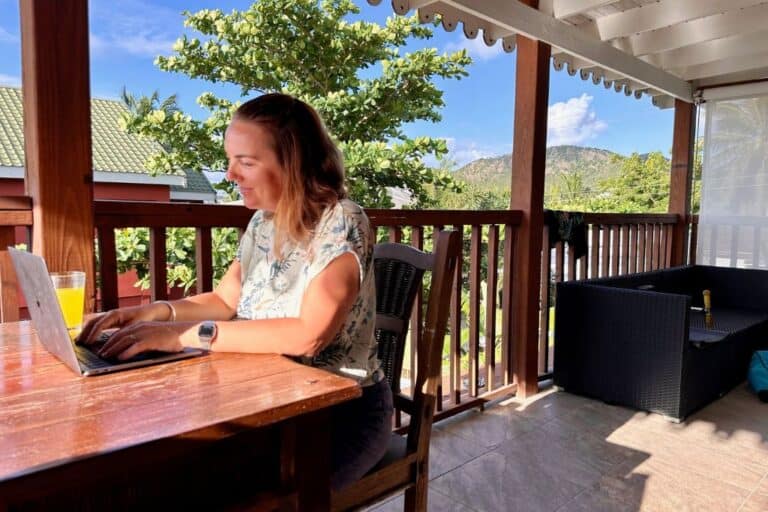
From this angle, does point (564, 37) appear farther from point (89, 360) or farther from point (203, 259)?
point (89, 360)

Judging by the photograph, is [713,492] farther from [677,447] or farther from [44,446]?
[44,446]

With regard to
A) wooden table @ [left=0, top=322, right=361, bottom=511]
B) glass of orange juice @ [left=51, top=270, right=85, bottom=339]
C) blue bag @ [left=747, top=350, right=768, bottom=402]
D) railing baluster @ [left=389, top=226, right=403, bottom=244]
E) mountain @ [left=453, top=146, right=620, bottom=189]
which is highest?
mountain @ [left=453, top=146, right=620, bottom=189]

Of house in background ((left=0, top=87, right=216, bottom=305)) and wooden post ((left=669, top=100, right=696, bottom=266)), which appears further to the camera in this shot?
house in background ((left=0, top=87, right=216, bottom=305))

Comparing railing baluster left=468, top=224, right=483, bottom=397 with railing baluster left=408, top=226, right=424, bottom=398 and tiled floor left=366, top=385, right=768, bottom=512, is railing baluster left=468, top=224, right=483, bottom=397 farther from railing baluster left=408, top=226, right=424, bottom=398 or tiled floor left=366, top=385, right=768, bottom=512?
railing baluster left=408, top=226, right=424, bottom=398

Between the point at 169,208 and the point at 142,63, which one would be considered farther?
the point at 142,63

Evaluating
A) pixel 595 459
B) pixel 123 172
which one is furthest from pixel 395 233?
pixel 123 172

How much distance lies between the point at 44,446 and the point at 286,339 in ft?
1.64

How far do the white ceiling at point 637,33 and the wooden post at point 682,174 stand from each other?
168 mm

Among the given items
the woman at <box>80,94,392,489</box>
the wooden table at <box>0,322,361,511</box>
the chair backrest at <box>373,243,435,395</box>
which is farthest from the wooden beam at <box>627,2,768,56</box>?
the wooden table at <box>0,322,361,511</box>

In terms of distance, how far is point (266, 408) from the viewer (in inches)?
31.3

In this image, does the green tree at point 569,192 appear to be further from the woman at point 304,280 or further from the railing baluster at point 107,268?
the woman at point 304,280

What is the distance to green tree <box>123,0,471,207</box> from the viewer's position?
354 inches

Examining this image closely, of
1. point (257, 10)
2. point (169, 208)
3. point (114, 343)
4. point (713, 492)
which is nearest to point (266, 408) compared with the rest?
point (114, 343)

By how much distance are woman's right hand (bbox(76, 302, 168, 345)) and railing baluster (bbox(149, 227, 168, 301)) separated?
526 millimetres
